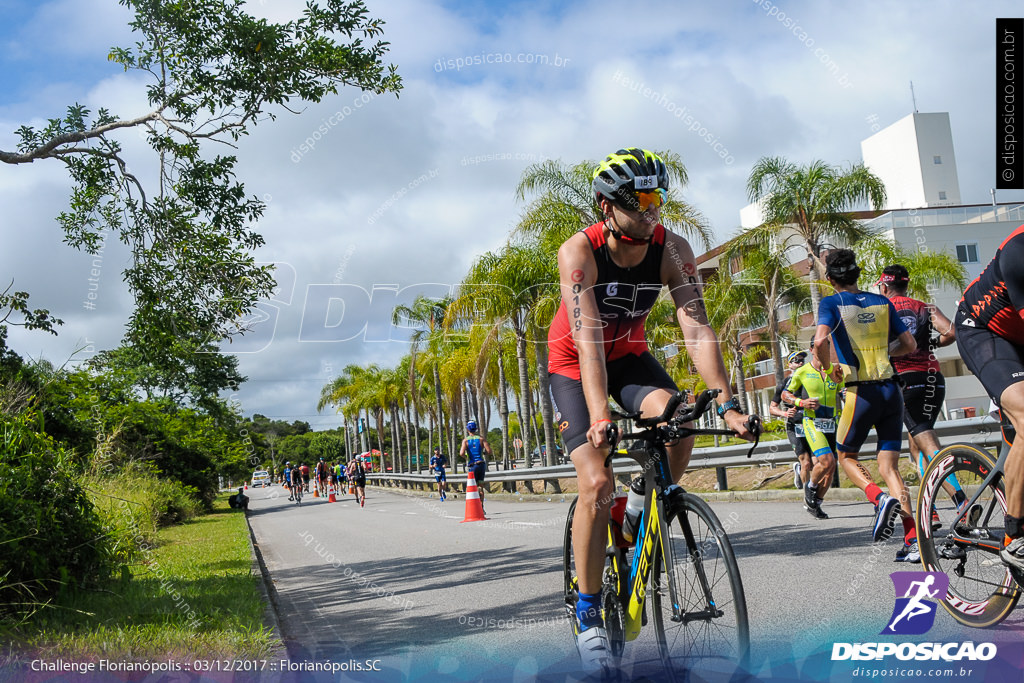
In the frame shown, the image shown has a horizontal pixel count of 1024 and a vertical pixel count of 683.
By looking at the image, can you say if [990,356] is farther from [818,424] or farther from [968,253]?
[968,253]

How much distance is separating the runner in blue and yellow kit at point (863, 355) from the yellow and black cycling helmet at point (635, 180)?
9.69ft

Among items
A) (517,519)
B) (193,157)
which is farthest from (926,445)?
(517,519)

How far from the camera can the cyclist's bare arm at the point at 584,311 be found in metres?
3.56

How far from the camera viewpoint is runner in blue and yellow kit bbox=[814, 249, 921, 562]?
6121 millimetres

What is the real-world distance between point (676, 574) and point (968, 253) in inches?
2386

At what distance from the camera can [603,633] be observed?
3617 millimetres

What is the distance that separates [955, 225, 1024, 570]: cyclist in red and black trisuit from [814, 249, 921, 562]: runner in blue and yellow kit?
1.93m

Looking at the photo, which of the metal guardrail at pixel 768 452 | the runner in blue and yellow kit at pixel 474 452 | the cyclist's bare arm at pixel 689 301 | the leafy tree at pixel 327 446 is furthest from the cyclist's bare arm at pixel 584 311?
the leafy tree at pixel 327 446

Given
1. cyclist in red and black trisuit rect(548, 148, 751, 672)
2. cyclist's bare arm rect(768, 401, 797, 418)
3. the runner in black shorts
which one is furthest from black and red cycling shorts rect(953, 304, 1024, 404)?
cyclist's bare arm rect(768, 401, 797, 418)

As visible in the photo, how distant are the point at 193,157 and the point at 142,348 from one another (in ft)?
6.43

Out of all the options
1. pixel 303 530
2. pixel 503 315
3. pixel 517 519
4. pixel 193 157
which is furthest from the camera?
pixel 503 315

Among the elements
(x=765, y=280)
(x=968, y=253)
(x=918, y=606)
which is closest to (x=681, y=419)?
(x=918, y=606)

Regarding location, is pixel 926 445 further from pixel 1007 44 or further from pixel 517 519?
pixel 517 519

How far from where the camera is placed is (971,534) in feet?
13.4
